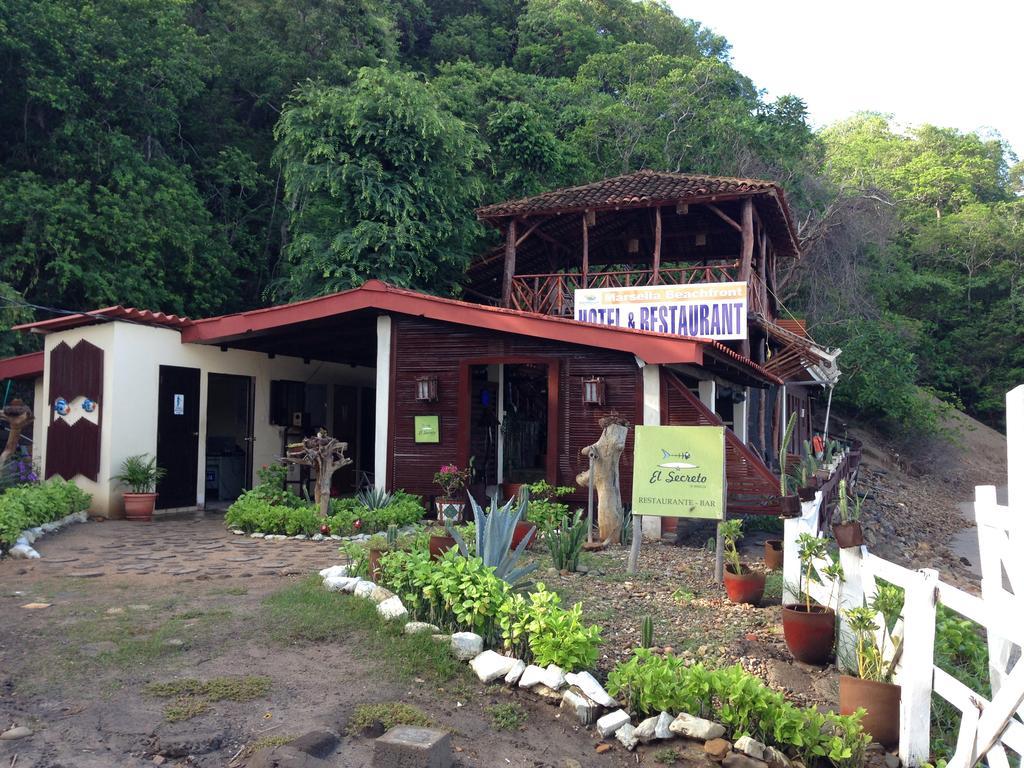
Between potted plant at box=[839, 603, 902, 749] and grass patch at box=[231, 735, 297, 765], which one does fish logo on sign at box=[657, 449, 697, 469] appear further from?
grass patch at box=[231, 735, 297, 765]

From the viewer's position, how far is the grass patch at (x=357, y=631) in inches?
179

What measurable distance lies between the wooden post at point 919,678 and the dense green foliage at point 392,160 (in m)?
14.1

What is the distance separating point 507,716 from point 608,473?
16.2 feet

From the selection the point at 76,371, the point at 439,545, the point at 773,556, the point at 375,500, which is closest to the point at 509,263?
the point at 375,500

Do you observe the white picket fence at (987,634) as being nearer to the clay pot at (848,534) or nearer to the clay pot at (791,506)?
the clay pot at (848,534)

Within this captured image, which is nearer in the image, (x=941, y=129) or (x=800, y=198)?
(x=800, y=198)

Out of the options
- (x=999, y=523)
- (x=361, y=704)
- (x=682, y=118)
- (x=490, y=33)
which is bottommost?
(x=361, y=704)

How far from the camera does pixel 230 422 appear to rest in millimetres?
15836

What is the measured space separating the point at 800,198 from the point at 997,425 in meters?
16.3

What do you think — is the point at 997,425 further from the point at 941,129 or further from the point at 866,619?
the point at 866,619

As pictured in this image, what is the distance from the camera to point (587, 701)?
13.6 ft

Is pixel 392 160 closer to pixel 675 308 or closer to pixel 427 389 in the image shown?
pixel 675 308

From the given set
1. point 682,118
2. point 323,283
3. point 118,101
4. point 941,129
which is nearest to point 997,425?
point 941,129

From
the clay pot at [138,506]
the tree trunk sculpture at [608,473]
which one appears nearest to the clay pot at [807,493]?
the tree trunk sculpture at [608,473]
